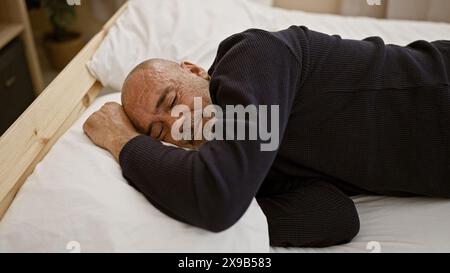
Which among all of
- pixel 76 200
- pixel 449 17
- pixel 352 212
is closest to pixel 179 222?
pixel 76 200

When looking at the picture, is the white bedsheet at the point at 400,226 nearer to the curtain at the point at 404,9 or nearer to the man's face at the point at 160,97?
the man's face at the point at 160,97

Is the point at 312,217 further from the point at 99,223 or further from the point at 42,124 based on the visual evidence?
the point at 42,124

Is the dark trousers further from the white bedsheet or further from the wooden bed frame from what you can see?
the wooden bed frame

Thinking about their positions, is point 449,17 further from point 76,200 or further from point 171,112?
point 76,200

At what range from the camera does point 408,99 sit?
954mm

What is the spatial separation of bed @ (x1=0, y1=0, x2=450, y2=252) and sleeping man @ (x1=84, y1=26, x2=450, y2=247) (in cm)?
5

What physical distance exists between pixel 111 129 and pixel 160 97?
0.44ft

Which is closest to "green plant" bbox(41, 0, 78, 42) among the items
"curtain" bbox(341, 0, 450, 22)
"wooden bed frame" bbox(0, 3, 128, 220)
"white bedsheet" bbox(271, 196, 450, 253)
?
"wooden bed frame" bbox(0, 3, 128, 220)

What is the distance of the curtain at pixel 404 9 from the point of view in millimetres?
1823

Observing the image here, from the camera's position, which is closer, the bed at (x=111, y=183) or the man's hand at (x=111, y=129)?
the bed at (x=111, y=183)

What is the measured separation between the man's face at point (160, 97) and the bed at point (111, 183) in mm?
118

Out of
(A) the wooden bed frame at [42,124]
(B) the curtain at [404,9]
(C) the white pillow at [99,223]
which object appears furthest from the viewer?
(B) the curtain at [404,9]

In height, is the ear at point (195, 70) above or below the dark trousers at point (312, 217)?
above

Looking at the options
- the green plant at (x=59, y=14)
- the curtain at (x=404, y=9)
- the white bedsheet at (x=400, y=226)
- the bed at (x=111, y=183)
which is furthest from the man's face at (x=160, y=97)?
the green plant at (x=59, y=14)
